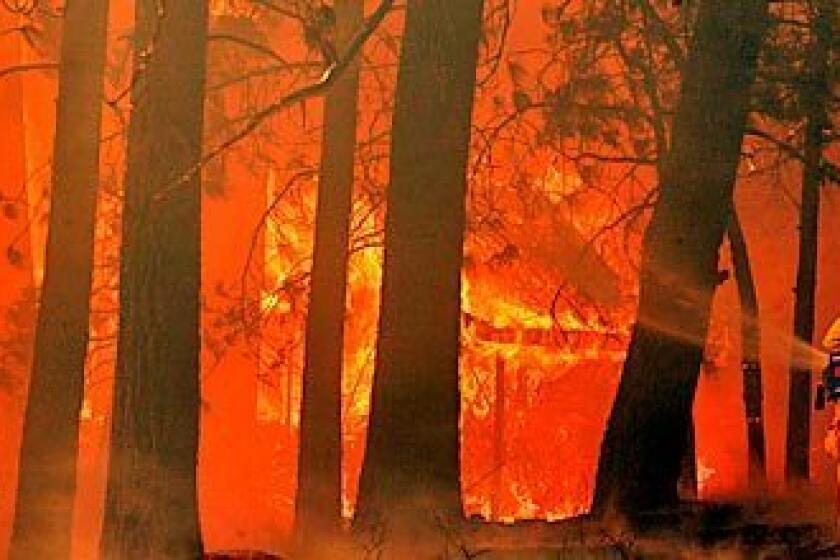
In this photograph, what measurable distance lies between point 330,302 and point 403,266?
460 centimetres

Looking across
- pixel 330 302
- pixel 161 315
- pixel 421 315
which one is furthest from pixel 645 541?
pixel 330 302

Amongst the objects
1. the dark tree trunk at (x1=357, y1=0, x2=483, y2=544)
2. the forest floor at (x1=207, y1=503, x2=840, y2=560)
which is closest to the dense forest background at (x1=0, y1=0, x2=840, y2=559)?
the dark tree trunk at (x1=357, y1=0, x2=483, y2=544)

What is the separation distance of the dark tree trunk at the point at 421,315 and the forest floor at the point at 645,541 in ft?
1.16

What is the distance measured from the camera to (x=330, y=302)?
13688 millimetres

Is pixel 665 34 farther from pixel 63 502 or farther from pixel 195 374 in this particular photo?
pixel 63 502

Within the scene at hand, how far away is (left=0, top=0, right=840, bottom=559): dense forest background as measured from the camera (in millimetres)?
9211

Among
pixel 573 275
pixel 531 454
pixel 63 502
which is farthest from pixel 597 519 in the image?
pixel 531 454

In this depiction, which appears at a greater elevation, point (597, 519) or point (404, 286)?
point (404, 286)

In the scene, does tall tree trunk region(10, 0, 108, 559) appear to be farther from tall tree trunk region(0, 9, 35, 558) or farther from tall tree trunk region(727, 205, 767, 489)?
tall tree trunk region(727, 205, 767, 489)

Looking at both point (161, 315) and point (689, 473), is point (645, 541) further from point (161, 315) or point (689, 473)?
point (689, 473)

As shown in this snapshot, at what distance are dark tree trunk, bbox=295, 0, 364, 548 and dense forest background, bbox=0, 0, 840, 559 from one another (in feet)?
0.08

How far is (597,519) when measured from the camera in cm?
1003

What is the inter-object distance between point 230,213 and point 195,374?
10.4 m

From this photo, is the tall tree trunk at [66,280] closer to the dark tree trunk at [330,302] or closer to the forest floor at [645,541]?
the dark tree trunk at [330,302]
